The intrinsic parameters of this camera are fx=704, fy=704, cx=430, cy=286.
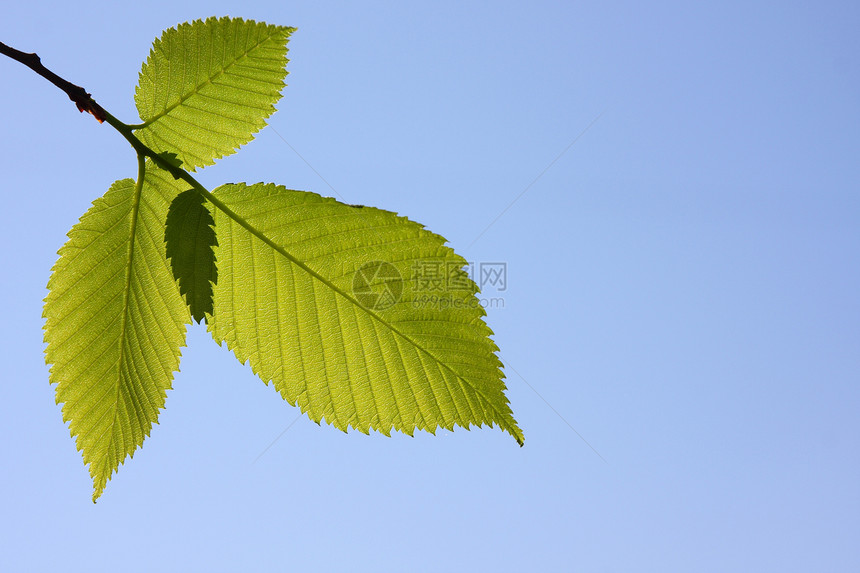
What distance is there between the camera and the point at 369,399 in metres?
0.93

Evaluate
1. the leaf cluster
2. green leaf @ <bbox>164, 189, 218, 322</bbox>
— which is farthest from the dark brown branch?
green leaf @ <bbox>164, 189, 218, 322</bbox>

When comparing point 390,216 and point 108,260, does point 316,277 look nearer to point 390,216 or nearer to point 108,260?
point 390,216

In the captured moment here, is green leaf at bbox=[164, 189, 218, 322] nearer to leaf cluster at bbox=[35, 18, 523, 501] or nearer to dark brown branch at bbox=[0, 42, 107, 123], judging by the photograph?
leaf cluster at bbox=[35, 18, 523, 501]

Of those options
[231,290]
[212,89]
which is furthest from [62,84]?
[231,290]

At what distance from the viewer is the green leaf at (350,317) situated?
0.86m

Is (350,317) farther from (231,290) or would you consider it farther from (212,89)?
(212,89)

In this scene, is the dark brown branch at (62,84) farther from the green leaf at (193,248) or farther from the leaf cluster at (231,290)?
the green leaf at (193,248)

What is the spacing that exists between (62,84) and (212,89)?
0.61 feet

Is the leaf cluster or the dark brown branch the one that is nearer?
the dark brown branch

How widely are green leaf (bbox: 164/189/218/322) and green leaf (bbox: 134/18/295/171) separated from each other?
0.21ft

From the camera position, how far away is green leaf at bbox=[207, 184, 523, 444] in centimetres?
86

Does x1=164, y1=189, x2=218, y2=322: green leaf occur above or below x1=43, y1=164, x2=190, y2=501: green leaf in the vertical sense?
above

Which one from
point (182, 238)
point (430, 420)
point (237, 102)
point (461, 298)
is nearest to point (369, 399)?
point (430, 420)

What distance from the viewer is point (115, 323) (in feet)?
3.15
